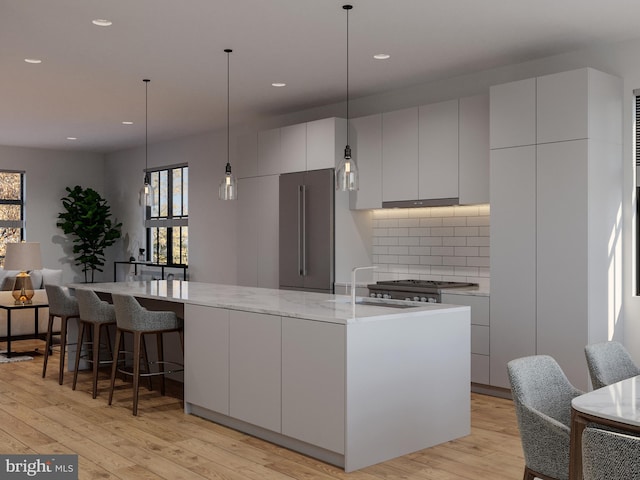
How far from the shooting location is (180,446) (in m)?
4.22

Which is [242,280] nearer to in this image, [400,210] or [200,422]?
[400,210]

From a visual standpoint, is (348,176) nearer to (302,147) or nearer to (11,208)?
(302,147)

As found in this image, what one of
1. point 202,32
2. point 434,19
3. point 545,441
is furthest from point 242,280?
point 545,441

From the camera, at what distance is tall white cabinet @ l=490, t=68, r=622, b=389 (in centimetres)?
506

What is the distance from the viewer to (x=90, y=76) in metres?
6.37

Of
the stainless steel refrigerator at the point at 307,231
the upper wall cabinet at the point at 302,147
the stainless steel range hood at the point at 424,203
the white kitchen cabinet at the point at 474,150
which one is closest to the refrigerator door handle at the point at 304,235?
the stainless steel refrigerator at the point at 307,231

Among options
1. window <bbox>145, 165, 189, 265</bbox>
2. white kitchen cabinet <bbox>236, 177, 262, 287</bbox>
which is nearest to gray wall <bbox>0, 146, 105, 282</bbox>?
window <bbox>145, 165, 189, 265</bbox>

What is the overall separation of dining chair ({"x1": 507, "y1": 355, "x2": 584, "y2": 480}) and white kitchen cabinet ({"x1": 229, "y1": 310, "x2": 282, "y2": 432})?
1.70 m

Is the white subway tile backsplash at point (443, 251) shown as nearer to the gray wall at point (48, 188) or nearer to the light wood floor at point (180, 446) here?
the light wood floor at point (180, 446)

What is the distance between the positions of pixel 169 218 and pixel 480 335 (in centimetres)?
634

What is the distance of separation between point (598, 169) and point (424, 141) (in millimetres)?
1695

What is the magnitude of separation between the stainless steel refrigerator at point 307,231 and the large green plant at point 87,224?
198 inches

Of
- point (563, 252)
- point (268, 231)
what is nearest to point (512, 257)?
point (563, 252)

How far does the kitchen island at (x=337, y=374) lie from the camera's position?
3.78 m
